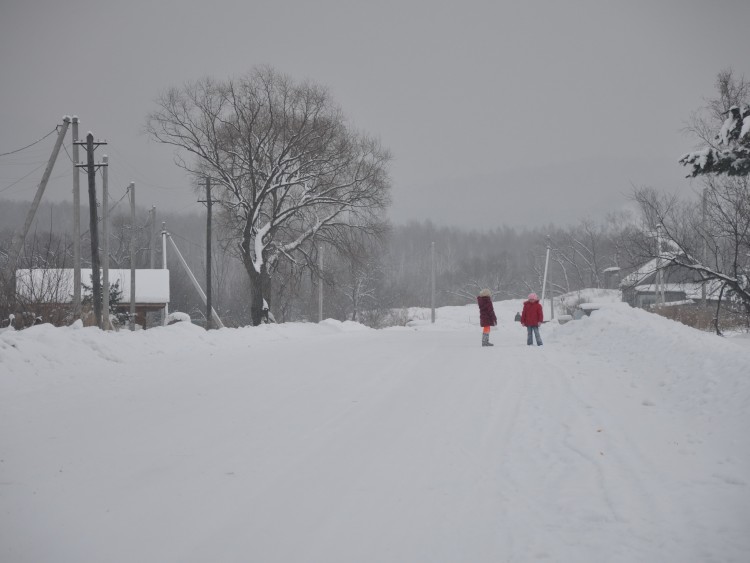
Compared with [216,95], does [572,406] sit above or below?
below

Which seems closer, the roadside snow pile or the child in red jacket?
the roadside snow pile

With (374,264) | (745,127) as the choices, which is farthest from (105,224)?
(374,264)

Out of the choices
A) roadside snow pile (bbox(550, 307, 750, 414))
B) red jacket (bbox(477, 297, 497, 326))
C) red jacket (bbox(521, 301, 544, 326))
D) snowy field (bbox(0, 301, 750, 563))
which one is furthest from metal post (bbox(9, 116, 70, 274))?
roadside snow pile (bbox(550, 307, 750, 414))

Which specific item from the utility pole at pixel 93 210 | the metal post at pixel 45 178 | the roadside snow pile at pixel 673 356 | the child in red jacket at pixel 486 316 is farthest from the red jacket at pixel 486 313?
the metal post at pixel 45 178

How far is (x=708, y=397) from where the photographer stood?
670cm

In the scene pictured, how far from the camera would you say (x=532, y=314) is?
14.8 meters

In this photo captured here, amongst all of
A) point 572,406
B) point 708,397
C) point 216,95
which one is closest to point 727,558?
point 572,406

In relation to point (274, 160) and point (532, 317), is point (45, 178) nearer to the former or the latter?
point (274, 160)

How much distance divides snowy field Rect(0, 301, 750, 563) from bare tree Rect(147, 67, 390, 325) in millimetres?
14538

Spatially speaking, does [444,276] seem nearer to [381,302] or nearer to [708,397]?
[381,302]

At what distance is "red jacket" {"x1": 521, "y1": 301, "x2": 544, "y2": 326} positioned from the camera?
14719mm

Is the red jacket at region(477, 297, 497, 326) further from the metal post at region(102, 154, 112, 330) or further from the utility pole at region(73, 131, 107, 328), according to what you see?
the metal post at region(102, 154, 112, 330)

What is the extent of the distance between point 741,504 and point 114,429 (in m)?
5.75

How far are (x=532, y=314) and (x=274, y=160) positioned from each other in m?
13.8
